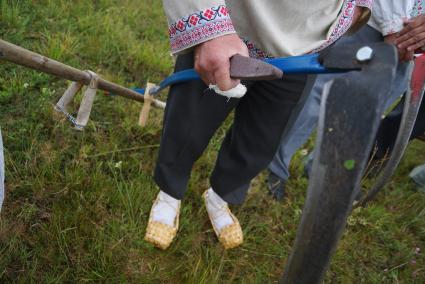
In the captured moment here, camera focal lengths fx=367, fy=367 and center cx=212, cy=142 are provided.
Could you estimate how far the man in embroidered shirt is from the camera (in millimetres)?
958

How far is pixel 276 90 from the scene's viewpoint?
1392 mm

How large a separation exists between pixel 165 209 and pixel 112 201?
0.83 ft

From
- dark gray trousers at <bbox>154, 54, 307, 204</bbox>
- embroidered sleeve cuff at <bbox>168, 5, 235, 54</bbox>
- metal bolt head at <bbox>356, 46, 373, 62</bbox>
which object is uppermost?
embroidered sleeve cuff at <bbox>168, 5, 235, 54</bbox>

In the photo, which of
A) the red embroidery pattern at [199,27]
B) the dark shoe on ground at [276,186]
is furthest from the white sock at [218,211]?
the red embroidery pattern at [199,27]

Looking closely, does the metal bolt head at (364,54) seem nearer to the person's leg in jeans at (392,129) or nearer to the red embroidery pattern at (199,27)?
the red embroidery pattern at (199,27)

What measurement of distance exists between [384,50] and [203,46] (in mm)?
443

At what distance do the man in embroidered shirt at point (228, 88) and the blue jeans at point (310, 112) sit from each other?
335mm

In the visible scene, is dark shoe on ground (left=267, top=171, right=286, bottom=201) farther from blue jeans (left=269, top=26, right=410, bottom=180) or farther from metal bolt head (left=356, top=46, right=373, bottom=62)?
metal bolt head (left=356, top=46, right=373, bottom=62)

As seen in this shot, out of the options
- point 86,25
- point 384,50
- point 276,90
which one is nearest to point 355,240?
point 276,90

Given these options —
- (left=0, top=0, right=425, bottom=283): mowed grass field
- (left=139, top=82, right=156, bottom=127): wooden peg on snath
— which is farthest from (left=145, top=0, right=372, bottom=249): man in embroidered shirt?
(left=139, top=82, right=156, bottom=127): wooden peg on snath

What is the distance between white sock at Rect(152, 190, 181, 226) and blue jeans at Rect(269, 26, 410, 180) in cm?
65

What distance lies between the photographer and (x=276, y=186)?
222cm

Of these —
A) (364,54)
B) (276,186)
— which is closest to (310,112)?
(276,186)

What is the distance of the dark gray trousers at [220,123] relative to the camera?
138 centimetres
